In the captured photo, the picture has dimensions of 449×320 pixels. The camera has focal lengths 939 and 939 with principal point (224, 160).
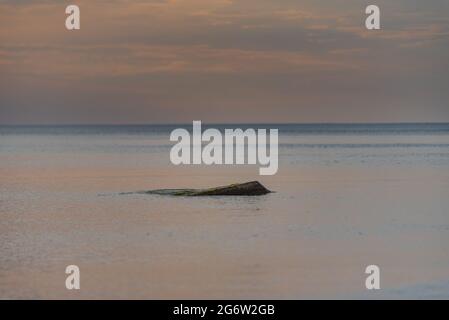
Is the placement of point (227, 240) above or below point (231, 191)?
below

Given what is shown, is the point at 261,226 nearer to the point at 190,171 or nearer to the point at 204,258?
the point at 204,258

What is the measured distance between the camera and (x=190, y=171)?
53.2m

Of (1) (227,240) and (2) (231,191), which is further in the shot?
(2) (231,191)

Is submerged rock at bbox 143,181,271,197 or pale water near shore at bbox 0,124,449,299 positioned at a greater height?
submerged rock at bbox 143,181,271,197

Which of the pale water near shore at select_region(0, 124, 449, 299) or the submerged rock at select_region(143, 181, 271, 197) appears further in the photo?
the submerged rock at select_region(143, 181, 271, 197)

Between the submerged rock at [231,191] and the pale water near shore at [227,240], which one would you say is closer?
the pale water near shore at [227,240]

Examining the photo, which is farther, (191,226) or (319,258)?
(191,226)

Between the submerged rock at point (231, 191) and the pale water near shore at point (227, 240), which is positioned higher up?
the submerged rock at point (231, 191)

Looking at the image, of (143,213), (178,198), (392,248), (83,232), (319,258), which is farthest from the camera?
(178,198)

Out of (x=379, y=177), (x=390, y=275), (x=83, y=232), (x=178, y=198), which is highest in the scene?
(x=379, y=177)
